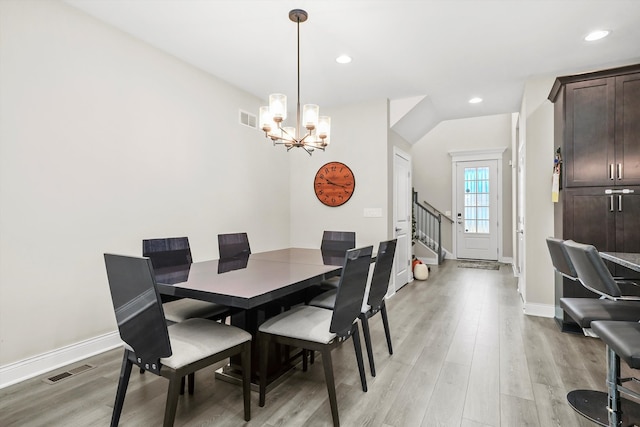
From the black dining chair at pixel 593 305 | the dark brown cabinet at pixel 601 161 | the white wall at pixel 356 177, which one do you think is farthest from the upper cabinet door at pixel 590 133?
the white wall at pixel 356 177

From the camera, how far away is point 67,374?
238 cm

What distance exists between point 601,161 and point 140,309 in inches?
148

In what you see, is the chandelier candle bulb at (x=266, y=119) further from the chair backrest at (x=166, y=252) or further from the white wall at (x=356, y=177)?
the white wall at (x=356, y=177)

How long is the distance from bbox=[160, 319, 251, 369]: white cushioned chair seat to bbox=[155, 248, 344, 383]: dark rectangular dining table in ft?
0.59

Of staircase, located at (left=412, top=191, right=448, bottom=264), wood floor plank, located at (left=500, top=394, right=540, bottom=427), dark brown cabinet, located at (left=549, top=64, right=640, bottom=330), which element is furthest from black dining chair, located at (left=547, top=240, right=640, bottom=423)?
staircase, located at (left=412, top=191, right=448, bottom=264)

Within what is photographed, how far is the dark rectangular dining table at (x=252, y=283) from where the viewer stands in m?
1.68

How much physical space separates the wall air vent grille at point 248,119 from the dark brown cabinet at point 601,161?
3411 millimetres

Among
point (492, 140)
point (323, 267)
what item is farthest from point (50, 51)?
point (492, 140)

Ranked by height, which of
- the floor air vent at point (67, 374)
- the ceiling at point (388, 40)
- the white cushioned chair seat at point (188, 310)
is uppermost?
the ceiling at point (388, 40)

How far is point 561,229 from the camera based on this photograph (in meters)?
3.29

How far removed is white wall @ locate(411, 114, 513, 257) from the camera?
291 inches

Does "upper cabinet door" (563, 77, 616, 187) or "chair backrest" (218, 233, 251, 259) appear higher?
"upper cabinet door" (563, 77, 616, 187)

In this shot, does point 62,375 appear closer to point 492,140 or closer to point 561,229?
point 561,229

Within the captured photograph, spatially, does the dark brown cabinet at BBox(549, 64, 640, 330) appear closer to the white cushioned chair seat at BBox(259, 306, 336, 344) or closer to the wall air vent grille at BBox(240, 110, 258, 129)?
the white cushioned chair seat at BBox(259, 306, 336, 344)
